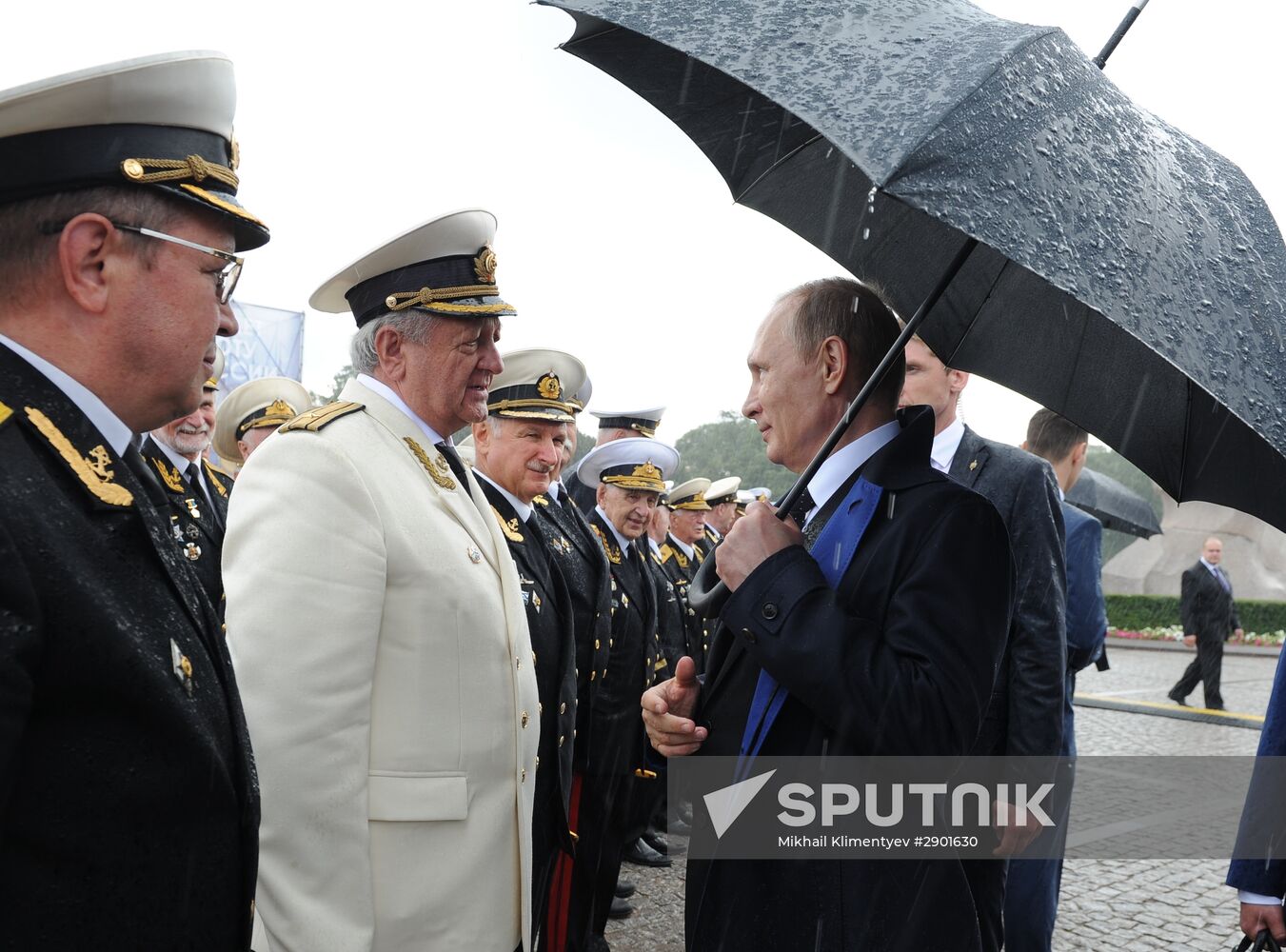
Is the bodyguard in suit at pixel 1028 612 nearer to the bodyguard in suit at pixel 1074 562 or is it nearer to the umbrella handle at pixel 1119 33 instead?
the bodyguard in suit at pixel 1074 562

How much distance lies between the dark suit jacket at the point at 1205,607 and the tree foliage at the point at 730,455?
14068mm

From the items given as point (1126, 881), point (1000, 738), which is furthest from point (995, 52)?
point (1126, 881)

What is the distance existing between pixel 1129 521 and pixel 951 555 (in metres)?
13.6

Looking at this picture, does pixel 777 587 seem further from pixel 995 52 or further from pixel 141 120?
pixel 141 120

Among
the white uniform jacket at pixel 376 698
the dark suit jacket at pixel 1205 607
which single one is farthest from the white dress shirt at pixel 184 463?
the dark suit jacket at pixel 1205 607

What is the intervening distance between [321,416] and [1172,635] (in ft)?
94.0

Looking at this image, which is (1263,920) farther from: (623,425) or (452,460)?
(623,425)

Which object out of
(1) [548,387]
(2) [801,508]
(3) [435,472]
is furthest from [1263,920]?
→ (1) [548,387]

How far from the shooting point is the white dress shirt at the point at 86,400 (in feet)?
4.24

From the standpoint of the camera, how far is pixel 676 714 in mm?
2250

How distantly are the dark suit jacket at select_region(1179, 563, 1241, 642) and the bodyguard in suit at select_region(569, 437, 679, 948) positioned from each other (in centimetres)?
1039

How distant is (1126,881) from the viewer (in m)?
5.99

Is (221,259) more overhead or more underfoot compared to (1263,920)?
more overhead

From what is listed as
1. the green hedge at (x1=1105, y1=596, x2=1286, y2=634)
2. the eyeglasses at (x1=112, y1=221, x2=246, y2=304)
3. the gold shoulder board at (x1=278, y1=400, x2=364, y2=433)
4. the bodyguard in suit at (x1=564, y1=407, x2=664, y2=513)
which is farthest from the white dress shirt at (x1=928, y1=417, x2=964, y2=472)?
the green hedge at (x1=1105, y1=596, x2=1286, y2=634)
